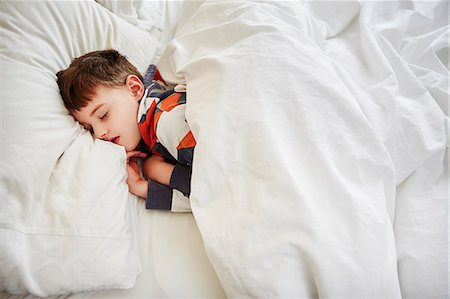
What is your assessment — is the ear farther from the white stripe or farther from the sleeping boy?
the white stripe

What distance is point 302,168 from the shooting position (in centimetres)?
58

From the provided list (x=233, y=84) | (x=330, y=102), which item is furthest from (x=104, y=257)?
(x=330, y=102)

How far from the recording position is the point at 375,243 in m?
0.53

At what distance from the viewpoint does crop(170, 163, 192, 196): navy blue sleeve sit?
27.5 inches

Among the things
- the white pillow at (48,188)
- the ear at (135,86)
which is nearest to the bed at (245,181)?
the white pillow at (48,188)

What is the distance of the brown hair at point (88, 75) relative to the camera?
0.73 m

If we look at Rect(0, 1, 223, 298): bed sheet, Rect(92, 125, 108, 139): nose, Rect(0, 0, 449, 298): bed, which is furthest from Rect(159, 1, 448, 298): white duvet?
Rect(92, 125, 108, 139): nose

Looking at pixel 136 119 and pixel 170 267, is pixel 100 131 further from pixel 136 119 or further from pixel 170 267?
pixel 170 267

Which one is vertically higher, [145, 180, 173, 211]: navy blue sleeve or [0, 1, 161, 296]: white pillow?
[0, 1, 161, 296]: white pillow

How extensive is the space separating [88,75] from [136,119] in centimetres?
15

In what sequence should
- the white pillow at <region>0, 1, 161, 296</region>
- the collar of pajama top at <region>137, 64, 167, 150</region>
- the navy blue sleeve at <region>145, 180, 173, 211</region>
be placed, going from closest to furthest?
1. the white pillow at <region>0, 1, 161, 296</region>
2. the navy blue sleeve at <region>145, 180, 173, 211</region>
3. the collar of pajama top at <region>137, 64, 167, 150</region>

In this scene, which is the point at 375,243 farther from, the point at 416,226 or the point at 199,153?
the point at 199,153

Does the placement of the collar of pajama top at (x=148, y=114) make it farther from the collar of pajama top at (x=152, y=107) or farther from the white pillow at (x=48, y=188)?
the white pillow at (x=48, y=188)

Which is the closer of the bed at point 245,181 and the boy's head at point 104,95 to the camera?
the bed at point 245,181
